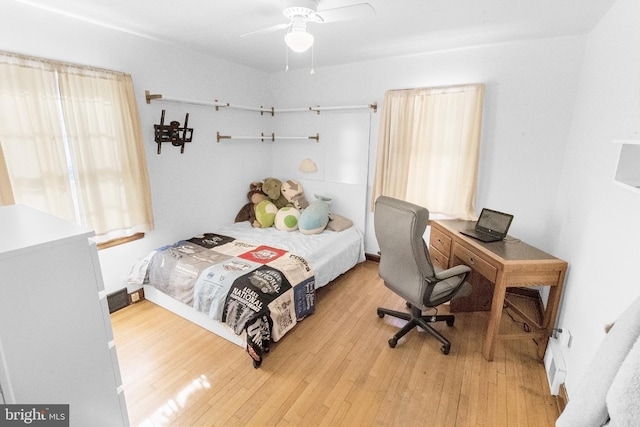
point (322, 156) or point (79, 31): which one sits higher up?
point (79, 31)

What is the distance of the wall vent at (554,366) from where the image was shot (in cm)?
174

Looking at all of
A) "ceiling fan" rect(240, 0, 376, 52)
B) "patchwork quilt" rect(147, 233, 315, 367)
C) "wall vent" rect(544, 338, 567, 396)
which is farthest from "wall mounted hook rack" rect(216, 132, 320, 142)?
"wall vent" rect(544, 338, 567, 396)

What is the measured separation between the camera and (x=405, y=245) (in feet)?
6.42

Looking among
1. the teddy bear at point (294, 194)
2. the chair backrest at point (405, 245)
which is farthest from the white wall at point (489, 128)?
the chair backrest at point (405, 245)

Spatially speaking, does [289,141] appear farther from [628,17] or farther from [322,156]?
[628,17]

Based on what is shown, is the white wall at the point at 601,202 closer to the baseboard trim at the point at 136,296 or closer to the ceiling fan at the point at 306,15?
the ceiling fan at the point at 306,15

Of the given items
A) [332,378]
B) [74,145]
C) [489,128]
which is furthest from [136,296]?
[489,128]

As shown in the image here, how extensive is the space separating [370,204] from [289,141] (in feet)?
4.80

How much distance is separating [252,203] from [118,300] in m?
1.81

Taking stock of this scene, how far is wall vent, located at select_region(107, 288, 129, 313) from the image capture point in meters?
2.60

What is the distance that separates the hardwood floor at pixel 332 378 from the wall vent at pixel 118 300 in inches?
3.0

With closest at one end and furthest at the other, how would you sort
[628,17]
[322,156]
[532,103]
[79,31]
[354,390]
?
[628,17]
[354,390]
[79,31]
[532,103]
[322,156]

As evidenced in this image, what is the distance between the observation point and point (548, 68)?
254 centimetres

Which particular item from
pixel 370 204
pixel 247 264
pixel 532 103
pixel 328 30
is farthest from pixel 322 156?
pixel 532 103
